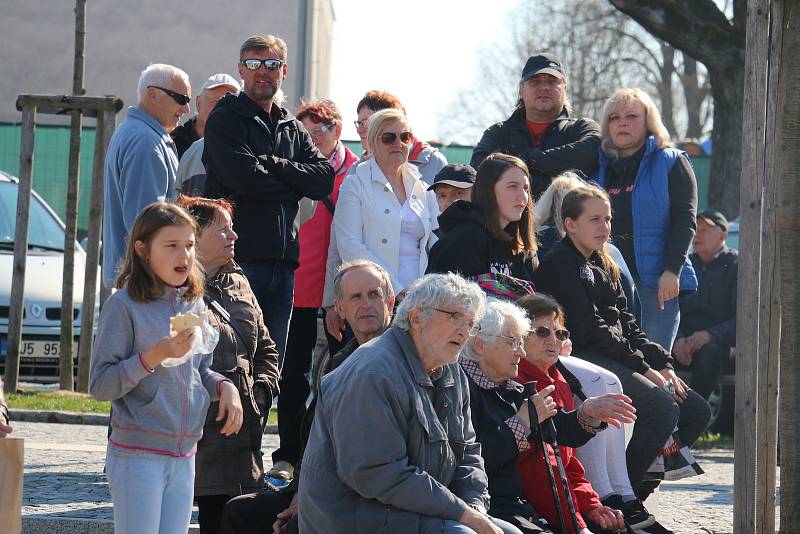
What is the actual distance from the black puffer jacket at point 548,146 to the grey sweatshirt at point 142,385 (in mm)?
3444

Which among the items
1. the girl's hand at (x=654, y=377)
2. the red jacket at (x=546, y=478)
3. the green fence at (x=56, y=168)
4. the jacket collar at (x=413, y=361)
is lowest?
the red jacket at (x=546, y=478)

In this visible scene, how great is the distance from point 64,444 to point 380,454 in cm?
537

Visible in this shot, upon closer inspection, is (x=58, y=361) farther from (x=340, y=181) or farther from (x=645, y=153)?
(x=645, y=153)

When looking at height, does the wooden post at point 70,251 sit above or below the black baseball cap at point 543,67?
below

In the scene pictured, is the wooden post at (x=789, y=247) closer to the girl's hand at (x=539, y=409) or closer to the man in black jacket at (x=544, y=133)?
the girl's hand at (x=539, y=409)

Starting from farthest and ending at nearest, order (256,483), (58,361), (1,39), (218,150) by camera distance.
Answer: (1,39) < (58,361) < (218,150) < (256,483)

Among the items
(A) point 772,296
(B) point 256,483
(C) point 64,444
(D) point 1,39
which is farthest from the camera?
(D) point 1,39

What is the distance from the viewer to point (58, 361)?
1243 centimetres

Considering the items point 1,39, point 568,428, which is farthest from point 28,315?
point 1,39

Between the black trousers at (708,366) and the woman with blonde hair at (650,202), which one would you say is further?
the black trousers at (708,366)

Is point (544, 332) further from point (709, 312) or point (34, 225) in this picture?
point (34, 225)

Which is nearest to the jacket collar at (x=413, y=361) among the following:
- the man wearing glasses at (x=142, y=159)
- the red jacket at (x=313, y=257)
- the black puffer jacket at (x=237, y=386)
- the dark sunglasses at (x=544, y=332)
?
the black puffer jacket at (x=237, y=386)

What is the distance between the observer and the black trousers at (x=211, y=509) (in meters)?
6.11

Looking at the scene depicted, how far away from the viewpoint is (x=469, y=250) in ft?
22.8
